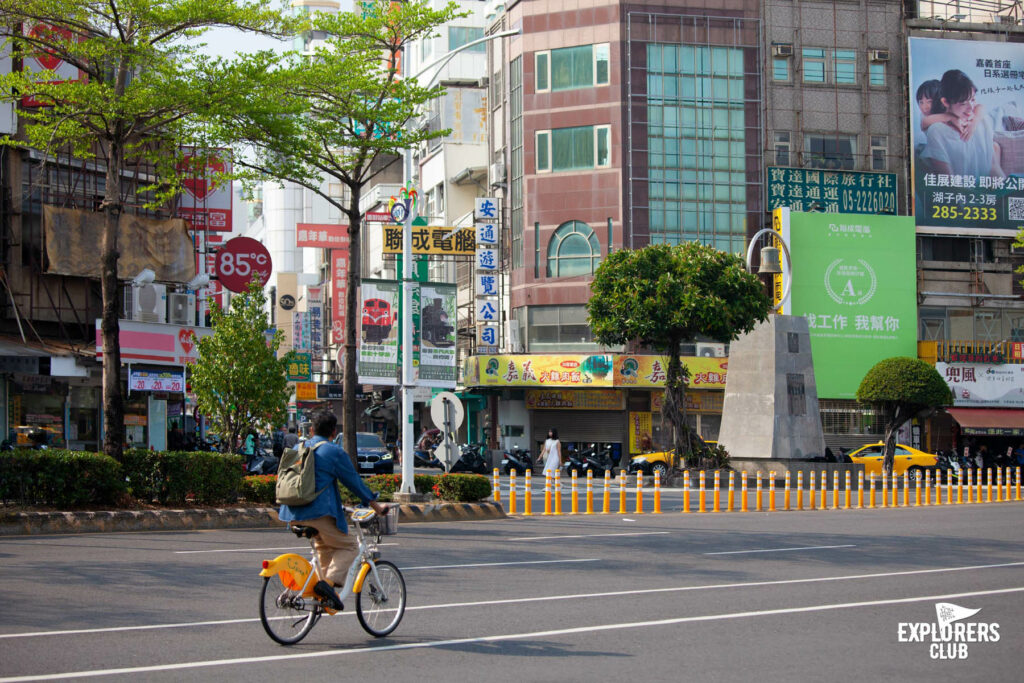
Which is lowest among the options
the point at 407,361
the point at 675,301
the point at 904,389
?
the point at 904,389

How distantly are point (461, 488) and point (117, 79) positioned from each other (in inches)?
360

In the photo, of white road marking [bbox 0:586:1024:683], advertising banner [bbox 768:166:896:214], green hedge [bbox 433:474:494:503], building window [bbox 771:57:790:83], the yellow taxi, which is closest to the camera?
white road marking [bbox 0:586:1024:683]

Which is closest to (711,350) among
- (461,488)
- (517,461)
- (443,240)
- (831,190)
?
(831,190)

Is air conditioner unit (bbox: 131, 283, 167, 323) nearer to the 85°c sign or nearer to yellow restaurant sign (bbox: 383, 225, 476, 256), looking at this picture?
the 85°c sign

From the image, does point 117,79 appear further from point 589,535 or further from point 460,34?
point 460,34

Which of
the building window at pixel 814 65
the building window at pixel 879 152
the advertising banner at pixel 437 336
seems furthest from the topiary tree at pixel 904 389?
the advertising banner at pixel 437 336

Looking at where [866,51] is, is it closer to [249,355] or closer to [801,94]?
[801,94]

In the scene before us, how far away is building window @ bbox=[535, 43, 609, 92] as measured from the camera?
1901 inches

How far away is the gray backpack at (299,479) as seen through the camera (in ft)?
27.7

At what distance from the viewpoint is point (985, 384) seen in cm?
4966

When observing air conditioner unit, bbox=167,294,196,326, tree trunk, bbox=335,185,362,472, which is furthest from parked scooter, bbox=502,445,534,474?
tree trunk, bbox=335,185,362,472

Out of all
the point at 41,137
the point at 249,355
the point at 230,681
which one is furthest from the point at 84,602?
the point at 249,355

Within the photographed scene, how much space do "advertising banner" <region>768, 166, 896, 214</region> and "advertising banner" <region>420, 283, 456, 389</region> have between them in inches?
1203

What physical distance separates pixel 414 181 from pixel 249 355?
4236cm
